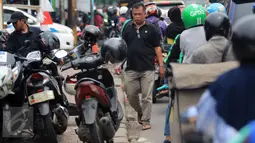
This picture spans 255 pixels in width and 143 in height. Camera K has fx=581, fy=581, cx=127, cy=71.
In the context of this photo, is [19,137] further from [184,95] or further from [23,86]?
[184,95]

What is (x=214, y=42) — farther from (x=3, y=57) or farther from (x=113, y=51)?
(x=3, y=57)

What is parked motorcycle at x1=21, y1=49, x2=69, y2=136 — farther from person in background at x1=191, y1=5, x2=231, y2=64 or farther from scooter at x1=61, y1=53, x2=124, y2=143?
person in background at x1=191, y1=5, x2=231, y2=64

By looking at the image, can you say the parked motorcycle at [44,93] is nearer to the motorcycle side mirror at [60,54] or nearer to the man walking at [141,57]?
the motorcycle side mirror at [60,54]

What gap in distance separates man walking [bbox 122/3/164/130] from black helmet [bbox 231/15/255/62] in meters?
4.79

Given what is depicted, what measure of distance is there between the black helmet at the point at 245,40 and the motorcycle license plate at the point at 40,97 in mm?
3346

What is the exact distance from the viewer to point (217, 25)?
5.10 m

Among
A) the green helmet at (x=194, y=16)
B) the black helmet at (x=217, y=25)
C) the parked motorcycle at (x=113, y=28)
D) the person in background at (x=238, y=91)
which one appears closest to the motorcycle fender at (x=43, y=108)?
the green helmet at (x=194, y=16)

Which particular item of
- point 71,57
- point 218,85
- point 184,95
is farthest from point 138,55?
point 218,85

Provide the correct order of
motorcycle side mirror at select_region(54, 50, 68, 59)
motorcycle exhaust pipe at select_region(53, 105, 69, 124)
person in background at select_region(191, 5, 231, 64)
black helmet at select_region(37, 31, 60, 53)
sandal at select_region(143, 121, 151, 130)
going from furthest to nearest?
1. sandal at select_region(143, 121, 151, 130)
2. black helmet at select_region(37, 31, 60, 53)
3. motorcycle side mirror at select_region(54, 50, 68, 59)
4. motorcycle exhaust pipe at select_region(53, 105, 69, 124)
5. person in background at select_region(191, 5, 231, 64)

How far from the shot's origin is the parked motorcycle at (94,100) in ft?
18.7

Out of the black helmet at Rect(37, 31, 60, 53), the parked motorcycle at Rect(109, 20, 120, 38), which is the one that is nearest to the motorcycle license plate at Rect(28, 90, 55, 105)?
the black helmet at Rect(37, 31, 60, 53)

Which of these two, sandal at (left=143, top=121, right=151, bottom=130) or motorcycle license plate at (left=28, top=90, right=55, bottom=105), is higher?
motorcycle license plate at (left=28, top=90, right=55, bottom=105)

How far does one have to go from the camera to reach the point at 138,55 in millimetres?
7863

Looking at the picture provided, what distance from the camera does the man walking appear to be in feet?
25.8
